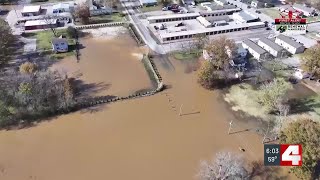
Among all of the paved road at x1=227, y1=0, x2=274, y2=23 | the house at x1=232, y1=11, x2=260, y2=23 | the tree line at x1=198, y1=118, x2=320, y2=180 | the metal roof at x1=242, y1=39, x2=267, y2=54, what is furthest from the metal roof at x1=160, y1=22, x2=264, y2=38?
the tree line at x1=198, y1=118, x2=320, y2=180

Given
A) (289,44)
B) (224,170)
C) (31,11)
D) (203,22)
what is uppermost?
(31,11)

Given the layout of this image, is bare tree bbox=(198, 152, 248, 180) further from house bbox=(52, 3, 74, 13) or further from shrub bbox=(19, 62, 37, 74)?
house bbox=(52, 3, 74, 13)

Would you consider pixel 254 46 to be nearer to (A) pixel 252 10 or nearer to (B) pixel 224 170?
(A) pixel 252 10

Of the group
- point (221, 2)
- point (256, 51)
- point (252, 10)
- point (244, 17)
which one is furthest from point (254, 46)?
point (221, 2)

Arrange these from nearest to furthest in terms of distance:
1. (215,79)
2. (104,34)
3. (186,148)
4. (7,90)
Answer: (186,148), (7,90), (215,79), (104,34)

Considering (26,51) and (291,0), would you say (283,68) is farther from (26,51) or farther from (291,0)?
(26,51)

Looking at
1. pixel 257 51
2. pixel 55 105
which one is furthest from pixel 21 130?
pixel 257 51
